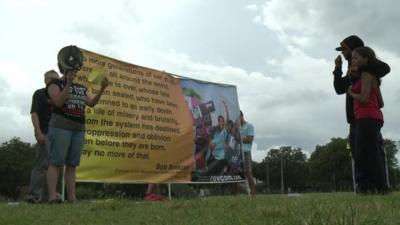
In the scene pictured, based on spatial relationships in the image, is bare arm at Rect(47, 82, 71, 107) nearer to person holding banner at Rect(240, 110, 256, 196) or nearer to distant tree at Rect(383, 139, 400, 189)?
person holding banner at Rect(240, 110, 256, 196)

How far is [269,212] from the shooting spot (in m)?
3.34

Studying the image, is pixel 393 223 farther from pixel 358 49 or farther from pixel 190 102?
pixel 190 102

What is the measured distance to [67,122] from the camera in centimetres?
648

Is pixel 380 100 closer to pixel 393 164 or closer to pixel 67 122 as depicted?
pixel 67 122

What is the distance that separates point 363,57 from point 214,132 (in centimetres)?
515

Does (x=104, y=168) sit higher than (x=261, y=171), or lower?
lower

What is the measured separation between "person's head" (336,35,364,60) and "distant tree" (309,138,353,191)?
89.6 meters

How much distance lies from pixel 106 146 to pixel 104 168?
0.36 meters

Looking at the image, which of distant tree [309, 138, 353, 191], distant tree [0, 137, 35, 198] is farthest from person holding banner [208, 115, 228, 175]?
distant tree [309, 138, 353, 191]

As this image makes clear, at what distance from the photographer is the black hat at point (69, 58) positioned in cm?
662

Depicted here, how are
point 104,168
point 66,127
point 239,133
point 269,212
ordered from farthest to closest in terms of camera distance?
point 239,133, point 104,168, point 66,127, point 269,212

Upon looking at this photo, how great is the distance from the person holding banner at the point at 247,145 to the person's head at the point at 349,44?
5143 millimetres

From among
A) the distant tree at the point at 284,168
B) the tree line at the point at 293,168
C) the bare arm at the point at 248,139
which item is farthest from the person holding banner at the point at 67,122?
the distant tree at the point at 284,168

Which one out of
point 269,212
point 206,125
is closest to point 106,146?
point 206,125
